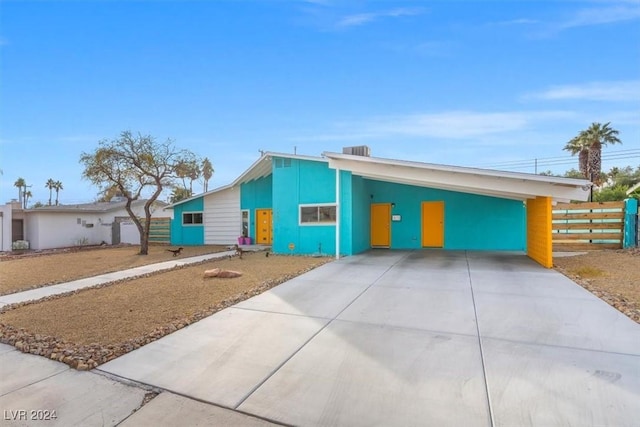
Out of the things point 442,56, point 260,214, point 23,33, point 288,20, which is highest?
point 288,20

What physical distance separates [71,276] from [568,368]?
404 inches

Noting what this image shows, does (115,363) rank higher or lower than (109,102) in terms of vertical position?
lower

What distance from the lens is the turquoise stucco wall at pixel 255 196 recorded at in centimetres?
1603

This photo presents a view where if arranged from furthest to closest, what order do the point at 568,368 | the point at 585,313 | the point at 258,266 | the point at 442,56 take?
the point at 442,56 → the point at 258,266 → the point at 585,313 → the point at 568,368

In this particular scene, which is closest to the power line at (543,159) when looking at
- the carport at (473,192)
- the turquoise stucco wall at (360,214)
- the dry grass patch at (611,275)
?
the dry grass patch at (611,275)

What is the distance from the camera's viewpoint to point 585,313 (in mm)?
4691

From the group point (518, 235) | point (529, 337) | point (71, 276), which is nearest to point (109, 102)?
point (71, 276)

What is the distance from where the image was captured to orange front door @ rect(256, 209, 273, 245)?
1609 centimetres

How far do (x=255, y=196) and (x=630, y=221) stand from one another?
49.1 feet

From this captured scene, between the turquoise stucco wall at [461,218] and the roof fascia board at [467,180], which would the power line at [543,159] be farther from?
the roof fascia board at [467,180]

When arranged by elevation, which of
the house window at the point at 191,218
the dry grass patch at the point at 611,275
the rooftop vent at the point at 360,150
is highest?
the rooftop vent at the point at 360,150

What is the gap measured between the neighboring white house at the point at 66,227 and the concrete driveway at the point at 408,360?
18.9 meters

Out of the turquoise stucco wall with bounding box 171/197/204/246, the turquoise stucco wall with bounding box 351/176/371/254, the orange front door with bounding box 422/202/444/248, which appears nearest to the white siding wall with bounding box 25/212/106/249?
the turquoise stucco wall with bounding box 171/197/204/246

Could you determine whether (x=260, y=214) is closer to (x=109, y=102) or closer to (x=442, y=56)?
(x=109, y=102)
